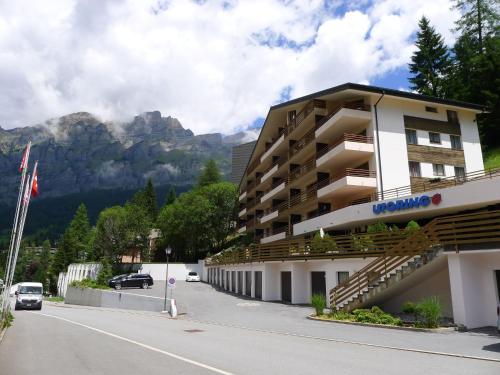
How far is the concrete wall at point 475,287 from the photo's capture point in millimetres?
14836

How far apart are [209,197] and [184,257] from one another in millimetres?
13644

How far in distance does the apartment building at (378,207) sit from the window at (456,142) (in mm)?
106

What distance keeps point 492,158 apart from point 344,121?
62.0 feet

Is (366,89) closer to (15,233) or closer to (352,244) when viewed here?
(352,244)

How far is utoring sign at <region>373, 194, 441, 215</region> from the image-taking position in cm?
2530

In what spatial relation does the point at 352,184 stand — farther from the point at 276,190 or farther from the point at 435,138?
the point at 276,190

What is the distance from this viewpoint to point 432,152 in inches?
1305

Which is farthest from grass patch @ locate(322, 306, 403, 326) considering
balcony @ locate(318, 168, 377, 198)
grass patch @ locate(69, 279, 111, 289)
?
grass patch @ locate(69, 279, 111, 289)

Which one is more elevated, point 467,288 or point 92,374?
point 467,288

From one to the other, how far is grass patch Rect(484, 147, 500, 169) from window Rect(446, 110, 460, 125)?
19.3 ft

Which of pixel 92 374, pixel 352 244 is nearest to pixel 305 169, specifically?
pixel 352 244

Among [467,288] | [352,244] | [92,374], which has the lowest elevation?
[92,374]

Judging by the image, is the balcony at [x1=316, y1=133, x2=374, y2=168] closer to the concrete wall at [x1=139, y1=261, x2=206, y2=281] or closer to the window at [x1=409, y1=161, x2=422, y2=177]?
the window at [x1=409, y1=161, x2=422, y2=177]

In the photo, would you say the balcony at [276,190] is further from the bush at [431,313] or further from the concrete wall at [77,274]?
the concrete wall at [77,274]
